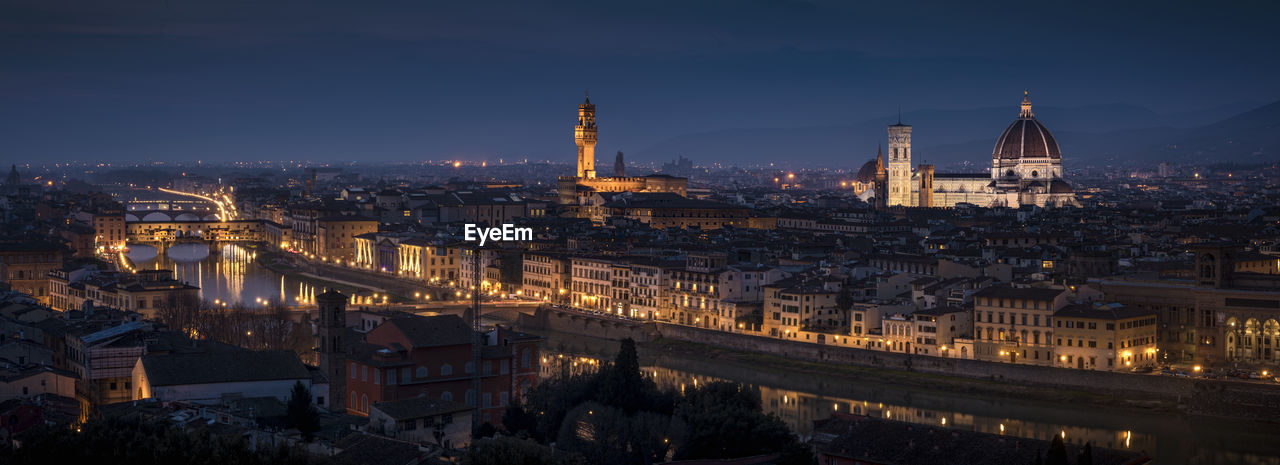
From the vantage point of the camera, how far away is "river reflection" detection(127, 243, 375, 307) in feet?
106

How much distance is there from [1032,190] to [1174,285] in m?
37.5

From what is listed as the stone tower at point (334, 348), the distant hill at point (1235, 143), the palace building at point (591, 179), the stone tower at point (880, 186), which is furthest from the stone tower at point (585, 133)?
the distant hill at point (1235, 143)

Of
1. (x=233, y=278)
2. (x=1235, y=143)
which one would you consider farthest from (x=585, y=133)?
(x=1235, y=143)

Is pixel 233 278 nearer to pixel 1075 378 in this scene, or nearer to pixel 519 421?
pixel 1075 378

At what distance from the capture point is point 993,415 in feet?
66.4

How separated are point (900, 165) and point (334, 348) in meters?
51.6

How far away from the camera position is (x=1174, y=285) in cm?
2303

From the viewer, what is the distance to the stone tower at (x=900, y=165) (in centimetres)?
6574

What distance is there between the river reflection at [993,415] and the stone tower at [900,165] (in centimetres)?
4224

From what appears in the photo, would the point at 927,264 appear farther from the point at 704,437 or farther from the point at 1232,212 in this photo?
the point at 1232,212

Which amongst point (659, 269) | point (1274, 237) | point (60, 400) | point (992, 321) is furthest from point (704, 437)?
point (1274, 237)

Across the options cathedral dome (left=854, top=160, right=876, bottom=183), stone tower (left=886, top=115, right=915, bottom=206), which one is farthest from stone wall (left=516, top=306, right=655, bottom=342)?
cathedral dome (left=854, top=160, right=876, bottom=183)

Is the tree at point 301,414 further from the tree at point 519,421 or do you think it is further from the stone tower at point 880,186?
the stone tower at point 880,186

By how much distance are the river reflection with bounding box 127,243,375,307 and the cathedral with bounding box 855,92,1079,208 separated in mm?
28359
